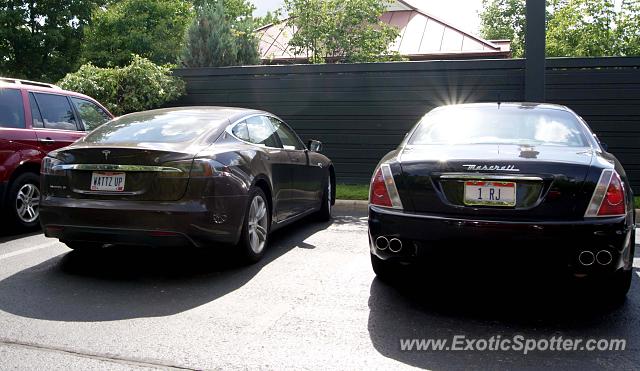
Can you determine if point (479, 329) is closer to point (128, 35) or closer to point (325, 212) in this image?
point (325, 212)

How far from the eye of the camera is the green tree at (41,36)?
22625mm

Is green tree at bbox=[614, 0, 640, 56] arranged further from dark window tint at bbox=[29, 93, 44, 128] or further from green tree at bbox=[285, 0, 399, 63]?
dark window tint at bbox=[29, 93, 44, 128]

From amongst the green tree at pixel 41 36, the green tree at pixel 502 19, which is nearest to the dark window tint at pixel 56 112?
the green tree at pixel 41 36

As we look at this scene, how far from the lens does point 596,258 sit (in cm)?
347

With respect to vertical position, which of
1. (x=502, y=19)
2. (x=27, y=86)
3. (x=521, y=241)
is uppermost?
(x=502, y=19)

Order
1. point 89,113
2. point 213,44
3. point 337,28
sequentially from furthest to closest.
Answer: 1. point 337,28
2. point 213,44
3. point 89,113

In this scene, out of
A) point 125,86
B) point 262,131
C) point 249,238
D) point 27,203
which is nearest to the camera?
point 249,238

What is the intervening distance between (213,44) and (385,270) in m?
11.0

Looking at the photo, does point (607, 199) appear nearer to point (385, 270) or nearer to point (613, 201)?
point (613, 201)

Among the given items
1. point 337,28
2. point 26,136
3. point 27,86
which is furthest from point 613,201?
point 337,28

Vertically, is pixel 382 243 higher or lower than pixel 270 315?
higher

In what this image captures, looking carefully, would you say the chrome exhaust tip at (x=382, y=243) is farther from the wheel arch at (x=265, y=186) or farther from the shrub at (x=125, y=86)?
the shrub at (x=125, y=86)

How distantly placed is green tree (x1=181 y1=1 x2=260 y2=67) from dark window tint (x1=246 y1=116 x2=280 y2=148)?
8.37 metres

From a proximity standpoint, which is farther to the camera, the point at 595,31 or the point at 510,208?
the point at 595,31
